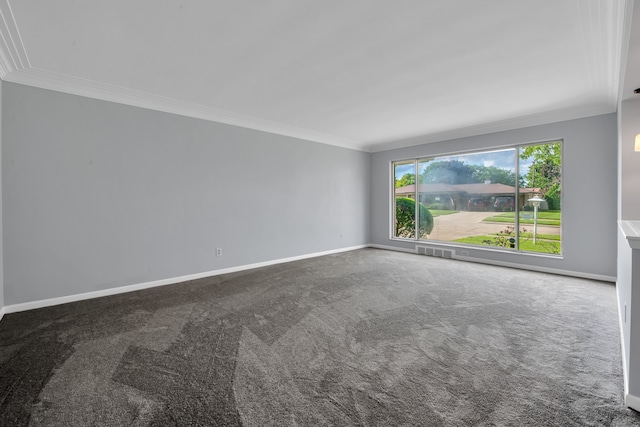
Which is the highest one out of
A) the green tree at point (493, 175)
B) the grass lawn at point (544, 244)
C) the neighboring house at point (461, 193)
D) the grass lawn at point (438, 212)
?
the green tree at point (493, 175)

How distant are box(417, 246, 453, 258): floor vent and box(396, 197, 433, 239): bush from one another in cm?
38

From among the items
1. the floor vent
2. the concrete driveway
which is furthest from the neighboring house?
the floor vent

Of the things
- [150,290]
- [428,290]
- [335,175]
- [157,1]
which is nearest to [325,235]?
[335,175]

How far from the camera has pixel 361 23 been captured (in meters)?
2.25

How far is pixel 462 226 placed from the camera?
5879 mm

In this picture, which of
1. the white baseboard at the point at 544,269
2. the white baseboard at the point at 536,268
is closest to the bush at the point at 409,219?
the white baseboard at the point at 536,268

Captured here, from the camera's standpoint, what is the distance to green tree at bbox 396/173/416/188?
6632 mm

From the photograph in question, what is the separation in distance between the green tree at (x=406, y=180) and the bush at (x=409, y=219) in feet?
1.10

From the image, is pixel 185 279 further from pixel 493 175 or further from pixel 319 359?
pixel 493 175

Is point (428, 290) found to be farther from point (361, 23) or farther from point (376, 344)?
point (361, 23)

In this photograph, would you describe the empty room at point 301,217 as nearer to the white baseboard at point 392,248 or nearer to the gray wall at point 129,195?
the gray wall at point 129,195

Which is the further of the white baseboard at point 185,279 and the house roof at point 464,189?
the house roof at point 464,189

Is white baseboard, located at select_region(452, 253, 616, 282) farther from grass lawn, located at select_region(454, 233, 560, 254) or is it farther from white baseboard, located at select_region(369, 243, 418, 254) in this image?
white baseboard, located at select_region(369, 243, 418, 254)

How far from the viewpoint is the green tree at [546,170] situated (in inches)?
183
